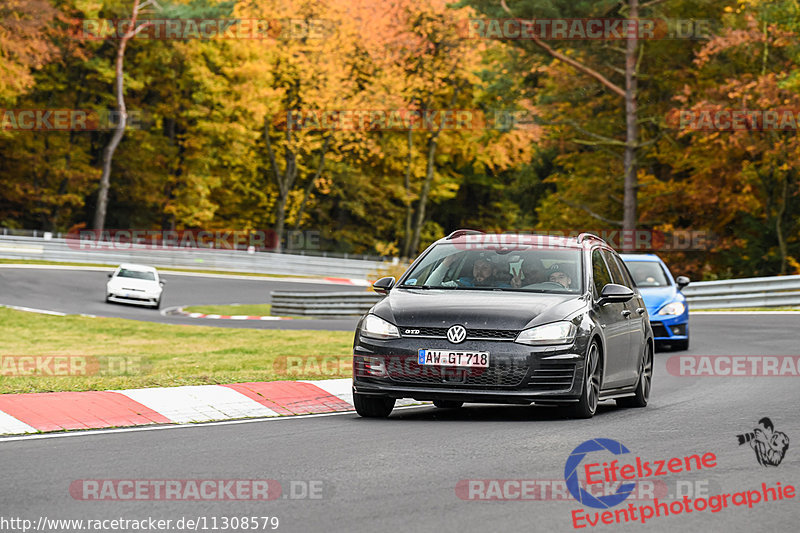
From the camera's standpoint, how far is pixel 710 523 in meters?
6.42

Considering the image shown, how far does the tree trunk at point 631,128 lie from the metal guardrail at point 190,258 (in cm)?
1316

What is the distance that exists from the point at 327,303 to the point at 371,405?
21.9 metres

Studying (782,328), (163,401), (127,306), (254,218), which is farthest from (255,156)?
(163,401)

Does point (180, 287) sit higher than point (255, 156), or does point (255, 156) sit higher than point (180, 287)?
point (255, 156)

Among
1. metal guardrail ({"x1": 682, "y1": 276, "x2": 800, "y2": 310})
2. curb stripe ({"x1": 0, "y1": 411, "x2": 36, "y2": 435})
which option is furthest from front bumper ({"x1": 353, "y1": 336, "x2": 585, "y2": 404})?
metal guardrail ({"x1": 682, "y1": 276, "x2": 800, "y2": 310})

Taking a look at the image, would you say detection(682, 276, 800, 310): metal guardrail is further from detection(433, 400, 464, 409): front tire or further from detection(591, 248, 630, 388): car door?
detection(433, 400, 464, 409): front tire

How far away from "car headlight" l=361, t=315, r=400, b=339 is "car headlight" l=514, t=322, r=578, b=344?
41.2 inches

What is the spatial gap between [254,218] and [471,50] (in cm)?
1545

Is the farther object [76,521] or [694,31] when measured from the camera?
[694,31]

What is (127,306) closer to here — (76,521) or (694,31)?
(694,31)

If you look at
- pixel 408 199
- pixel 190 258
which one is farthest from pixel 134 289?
pixel 408 199

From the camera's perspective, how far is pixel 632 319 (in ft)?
41.5

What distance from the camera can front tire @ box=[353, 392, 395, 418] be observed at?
10977 millimetres

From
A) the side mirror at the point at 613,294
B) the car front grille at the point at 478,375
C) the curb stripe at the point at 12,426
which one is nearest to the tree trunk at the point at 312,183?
the side mirror at the point at 613,294
